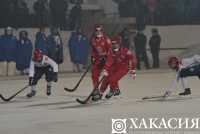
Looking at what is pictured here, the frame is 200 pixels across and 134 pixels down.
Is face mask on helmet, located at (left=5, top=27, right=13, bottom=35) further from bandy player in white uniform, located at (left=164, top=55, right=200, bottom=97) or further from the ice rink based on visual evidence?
bandy player in white uniform, located at (left=164, top=55, right=200, bottom=97)

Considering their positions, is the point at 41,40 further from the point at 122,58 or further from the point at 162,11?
the point at 122,58

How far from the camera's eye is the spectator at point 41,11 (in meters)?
23.2

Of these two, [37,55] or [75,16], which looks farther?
[75,16]

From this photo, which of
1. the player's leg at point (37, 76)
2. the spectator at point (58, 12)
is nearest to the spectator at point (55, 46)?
the spectator at point (58, 12)

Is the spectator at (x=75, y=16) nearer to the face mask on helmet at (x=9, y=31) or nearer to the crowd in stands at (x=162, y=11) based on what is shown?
the crowd in stands at (x=162, y=11)

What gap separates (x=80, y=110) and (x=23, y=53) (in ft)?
34.3

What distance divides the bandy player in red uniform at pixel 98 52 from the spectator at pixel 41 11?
31.1 ft

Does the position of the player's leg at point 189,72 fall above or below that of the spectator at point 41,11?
below

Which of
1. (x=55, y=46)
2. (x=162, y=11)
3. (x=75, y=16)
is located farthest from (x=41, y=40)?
(x=162, y=11)

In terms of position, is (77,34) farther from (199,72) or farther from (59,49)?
(199,72)

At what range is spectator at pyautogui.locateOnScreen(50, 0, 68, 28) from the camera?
931 inches

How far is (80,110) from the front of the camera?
12039mm

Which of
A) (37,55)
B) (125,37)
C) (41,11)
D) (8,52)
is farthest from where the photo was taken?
(125,37)

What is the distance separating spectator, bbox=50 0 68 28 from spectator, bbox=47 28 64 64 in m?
0.72
